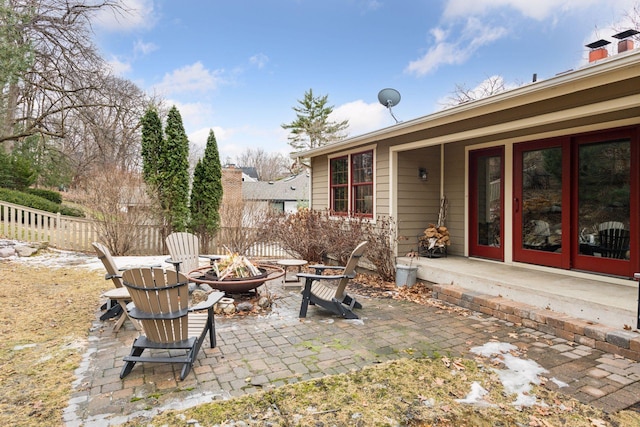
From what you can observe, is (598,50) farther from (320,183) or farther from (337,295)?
(320,183)

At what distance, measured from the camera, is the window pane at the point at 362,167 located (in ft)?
24.5

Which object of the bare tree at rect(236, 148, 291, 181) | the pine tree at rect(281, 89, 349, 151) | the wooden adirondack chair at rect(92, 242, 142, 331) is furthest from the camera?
the bare tree at rect(236, 148, 291, 181)

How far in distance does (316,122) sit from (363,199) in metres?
22.7

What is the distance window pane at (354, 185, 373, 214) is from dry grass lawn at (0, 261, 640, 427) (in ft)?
14.8

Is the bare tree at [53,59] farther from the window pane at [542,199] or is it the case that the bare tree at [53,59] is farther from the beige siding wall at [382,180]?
the window pane at [542,199]

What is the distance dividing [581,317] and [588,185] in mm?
2012

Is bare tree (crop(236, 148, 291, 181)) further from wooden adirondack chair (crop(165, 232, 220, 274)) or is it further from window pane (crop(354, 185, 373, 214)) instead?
wooden adirondack chair (crop(165, 232, 220, 274))

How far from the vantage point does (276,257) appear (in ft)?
33.9

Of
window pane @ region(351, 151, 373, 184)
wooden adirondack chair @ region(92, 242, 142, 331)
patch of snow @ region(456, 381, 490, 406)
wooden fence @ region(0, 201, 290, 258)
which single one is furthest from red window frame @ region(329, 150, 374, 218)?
patch of snow @ region(456, 381, 490, 406)

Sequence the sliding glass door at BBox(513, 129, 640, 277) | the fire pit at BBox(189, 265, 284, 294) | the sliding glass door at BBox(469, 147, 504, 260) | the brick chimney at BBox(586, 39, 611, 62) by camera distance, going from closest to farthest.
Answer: the sliding glass door at BBox(513, 129, 640, 277), the fire pit at BBox(189, 265, 284, 294), the brick chimney at BBox(586, 39, 611, 62), the sliding glass door at BBox(469, 147, 504, 260)

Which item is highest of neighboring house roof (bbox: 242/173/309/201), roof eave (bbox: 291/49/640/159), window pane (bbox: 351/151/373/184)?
neighboring house roof (bbox: 242/173/309/201)

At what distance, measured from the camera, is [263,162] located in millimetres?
43688

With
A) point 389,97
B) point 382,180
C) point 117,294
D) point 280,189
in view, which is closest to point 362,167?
point 382,180

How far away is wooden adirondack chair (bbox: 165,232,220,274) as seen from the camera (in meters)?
5.72
